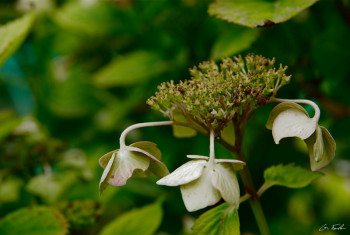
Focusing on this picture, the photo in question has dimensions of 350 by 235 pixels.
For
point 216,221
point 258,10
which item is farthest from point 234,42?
point 216,221

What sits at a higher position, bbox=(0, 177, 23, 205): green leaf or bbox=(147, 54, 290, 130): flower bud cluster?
bbox=(147, 54, 290, 130): flower bud cluster

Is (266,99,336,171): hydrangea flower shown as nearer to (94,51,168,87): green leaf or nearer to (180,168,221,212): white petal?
(180,168,221,212): white petal

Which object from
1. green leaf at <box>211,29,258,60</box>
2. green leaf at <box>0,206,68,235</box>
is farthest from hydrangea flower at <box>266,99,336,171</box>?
green leaf at <box>0,206,68,235</box>

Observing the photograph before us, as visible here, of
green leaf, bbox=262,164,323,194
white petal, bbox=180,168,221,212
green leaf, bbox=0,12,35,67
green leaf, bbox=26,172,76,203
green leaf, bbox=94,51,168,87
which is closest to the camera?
white petal, bbox=180,168,221,212

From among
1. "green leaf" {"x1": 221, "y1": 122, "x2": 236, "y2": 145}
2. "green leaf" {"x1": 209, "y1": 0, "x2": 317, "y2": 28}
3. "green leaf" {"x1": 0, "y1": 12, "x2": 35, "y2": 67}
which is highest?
"green leaf" {"x1": 0, "y1": 12, "x2": 35, "y2": 67}

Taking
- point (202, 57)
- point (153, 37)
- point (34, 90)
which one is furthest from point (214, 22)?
point (34, 90)

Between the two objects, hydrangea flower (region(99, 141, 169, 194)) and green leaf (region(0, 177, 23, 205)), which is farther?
green leaf (region(0, 177, 23, 205))

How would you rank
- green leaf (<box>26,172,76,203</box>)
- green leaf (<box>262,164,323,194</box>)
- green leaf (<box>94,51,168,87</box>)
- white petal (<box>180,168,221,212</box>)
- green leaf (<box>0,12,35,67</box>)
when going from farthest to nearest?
1. green leaf (<box>94,51,168,87</box>)
2. green leaf (<box>26,172,76,203</box>)
3. green leaf (<box>0,12,35,67</box>)
4. green leaf (<box>262,164,323,194</box>)
5. white petal (<box>180,168,221,212</box>)
